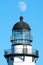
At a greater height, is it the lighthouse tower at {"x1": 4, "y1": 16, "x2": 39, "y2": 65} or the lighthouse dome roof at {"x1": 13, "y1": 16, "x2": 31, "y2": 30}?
the lighthouse dome roof at {"x1": 13, "y1": 16, "x2": 31, "y2": 30}

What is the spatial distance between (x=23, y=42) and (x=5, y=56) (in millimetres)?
1964

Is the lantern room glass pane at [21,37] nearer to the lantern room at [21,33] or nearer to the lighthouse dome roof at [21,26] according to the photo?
the lantern room at [21,33]

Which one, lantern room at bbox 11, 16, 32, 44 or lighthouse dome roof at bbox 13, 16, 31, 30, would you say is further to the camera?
lighthouse dome roof at bbox 13, 16, 31, 30

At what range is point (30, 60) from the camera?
56.2 meters

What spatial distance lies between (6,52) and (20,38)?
1.69 m

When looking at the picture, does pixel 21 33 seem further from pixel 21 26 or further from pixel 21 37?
pixel 21 26

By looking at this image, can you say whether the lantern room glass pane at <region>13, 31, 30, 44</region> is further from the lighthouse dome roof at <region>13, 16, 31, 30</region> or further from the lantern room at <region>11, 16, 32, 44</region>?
the lighthouse dome roof at <region>13, 16, 31, 30</region>

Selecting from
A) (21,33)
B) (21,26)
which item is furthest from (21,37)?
(21,26)

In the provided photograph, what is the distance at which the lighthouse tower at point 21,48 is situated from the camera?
5616 centimetres

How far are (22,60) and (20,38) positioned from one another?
1884mm

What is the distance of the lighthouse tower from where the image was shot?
56.2 m

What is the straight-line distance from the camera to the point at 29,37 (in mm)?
56500

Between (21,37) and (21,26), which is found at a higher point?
(21,26)

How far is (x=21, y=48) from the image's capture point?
5625 cm
